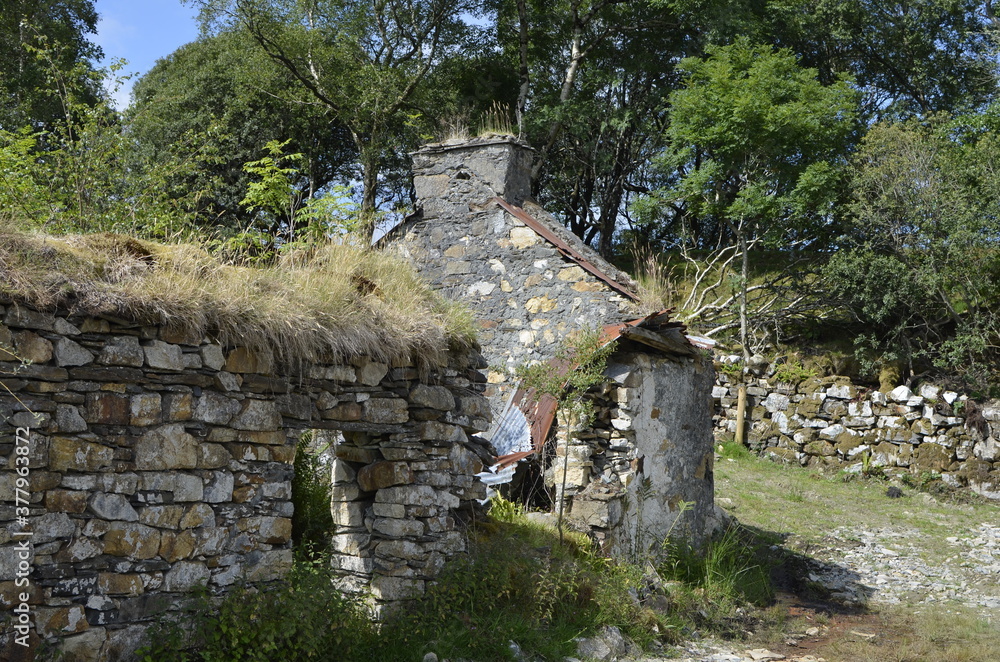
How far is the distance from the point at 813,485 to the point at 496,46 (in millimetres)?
13939

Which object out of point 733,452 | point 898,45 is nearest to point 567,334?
point 733,452

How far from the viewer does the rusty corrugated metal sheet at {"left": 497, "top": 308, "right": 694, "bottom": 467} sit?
8219 mm

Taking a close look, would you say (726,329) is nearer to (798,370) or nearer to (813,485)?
(798,370)

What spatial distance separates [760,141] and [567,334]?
10005 millimetres

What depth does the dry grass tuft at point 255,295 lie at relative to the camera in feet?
14.1

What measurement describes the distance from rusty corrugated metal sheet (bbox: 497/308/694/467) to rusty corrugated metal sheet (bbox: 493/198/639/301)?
430mm

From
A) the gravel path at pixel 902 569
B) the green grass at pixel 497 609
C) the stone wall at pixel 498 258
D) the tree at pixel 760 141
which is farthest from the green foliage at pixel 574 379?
the tree at pixel 760 141

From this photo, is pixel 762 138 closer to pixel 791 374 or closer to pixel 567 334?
pixel 791 374

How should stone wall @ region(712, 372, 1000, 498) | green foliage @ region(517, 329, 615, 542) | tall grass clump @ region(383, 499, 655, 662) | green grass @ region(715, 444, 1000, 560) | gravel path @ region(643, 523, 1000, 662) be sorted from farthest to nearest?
stone wall @ region(712, 372, 1000, 498), green grass @ region(715, 444, 1000, 560), gravel path @ region(643, 523, 1000, 662), green foliage @ region(517, 329, 615, 542), tall grass clump @ region(383, 499, 655, 662)

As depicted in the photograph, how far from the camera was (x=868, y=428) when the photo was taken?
1562 centimetres

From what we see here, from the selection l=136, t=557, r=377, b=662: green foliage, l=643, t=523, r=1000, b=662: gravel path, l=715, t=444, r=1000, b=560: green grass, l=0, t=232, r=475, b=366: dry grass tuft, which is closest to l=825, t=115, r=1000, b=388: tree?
l=715, t=444, r=1000, b=560: green grass

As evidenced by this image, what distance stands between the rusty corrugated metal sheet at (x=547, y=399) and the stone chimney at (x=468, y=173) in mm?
2477

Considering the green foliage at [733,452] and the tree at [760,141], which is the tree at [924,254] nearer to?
the tree at [760,141]

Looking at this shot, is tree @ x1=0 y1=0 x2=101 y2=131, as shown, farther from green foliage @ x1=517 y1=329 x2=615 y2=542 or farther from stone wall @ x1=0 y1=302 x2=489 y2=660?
stone wall @ x1=0 y1=302 x2=489 y2=660
